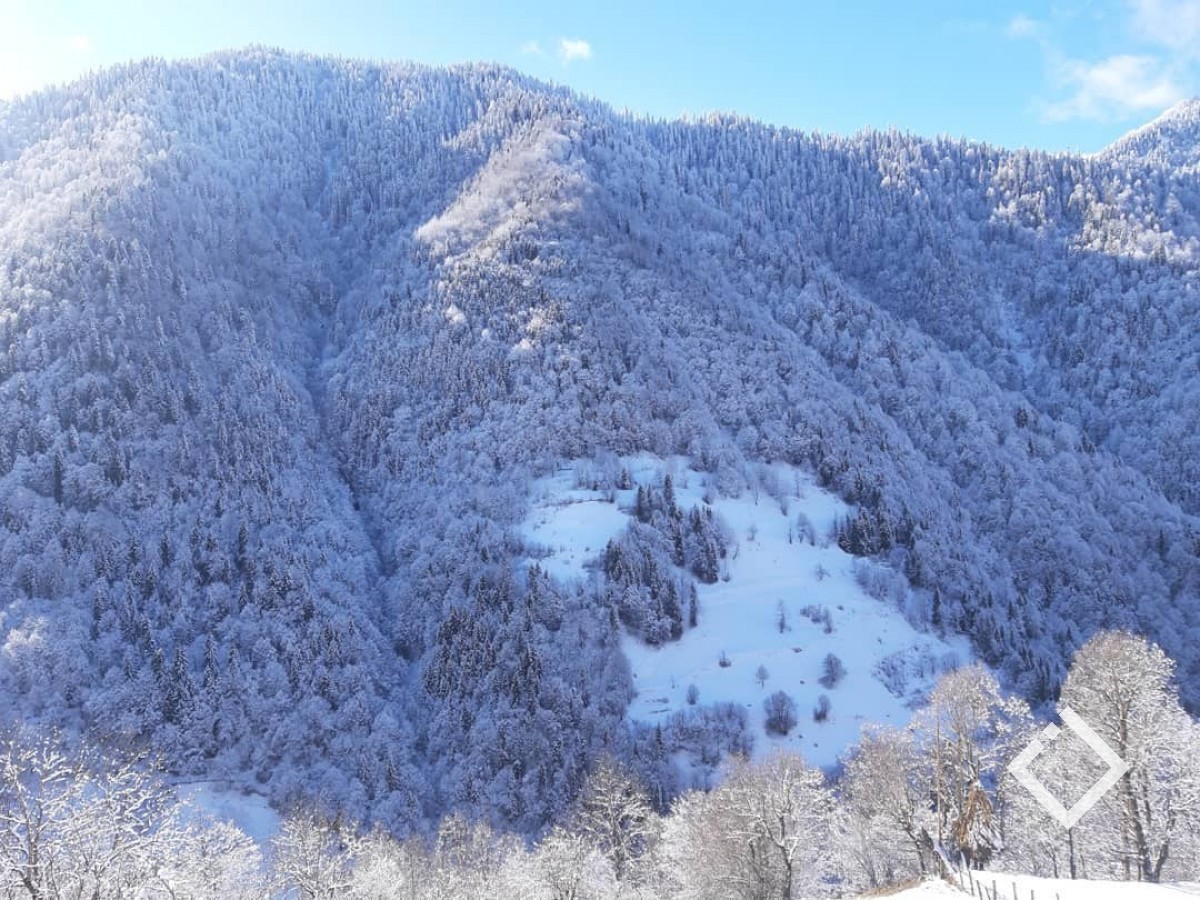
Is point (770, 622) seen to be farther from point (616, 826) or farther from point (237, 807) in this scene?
point (237, 807)

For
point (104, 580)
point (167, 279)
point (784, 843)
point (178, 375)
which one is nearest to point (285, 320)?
point (167, 279)

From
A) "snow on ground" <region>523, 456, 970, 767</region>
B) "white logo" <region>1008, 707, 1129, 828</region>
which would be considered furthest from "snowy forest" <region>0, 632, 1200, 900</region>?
"snow on ground" <region>523, 456, 970, 767</region>

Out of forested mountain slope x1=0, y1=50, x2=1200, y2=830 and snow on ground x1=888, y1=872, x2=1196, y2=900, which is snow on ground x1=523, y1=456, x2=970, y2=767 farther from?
snow on ground x1=888, y1=872, x2=1196, y2=900

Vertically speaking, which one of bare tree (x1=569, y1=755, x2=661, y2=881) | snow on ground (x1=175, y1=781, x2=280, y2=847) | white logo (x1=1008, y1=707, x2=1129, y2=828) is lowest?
snow on ground (x1=175, y1=781, x2=280, y2=847)

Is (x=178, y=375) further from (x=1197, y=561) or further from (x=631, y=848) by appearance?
(x=1197, y=561)

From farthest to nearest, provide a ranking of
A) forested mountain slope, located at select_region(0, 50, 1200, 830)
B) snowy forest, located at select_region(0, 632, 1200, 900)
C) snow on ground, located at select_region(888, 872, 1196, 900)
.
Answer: forested mountain slope, located at select_region(0, 50, 1200, 830) → snowy forest, located at select_region(0, 632, 1200, 900) → snow on ground, located at select_region(888, 872, 1196, 900)
